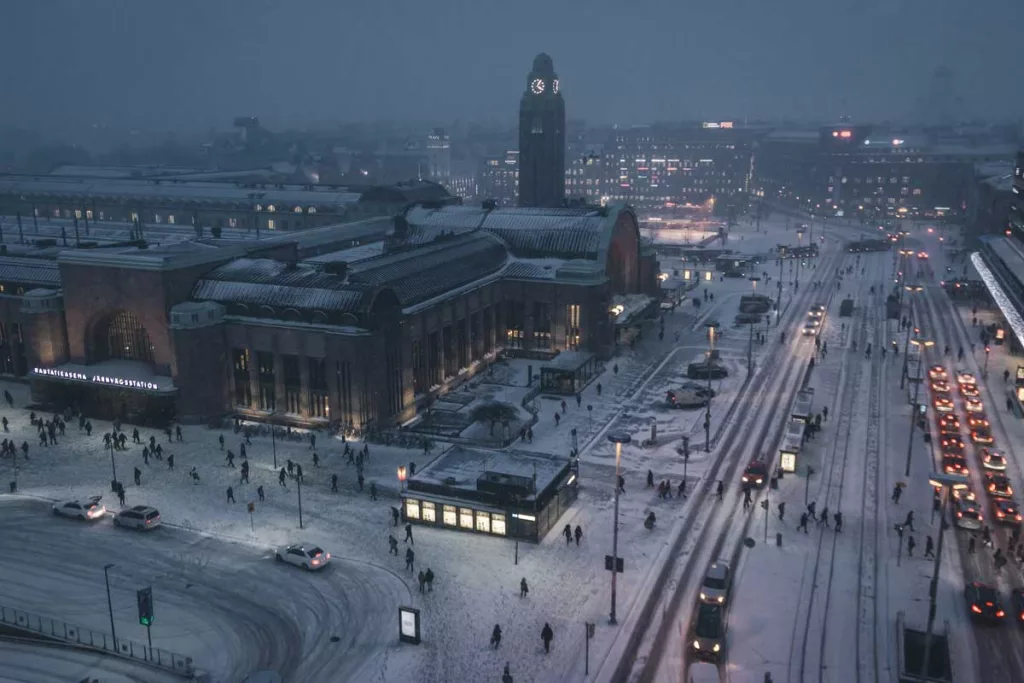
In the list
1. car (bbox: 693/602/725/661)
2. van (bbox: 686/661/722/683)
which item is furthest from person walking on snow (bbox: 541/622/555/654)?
car (bbox: 693/602/725/661)

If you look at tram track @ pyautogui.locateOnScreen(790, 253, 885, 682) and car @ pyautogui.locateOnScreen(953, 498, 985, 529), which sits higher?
car @ pyautogui.locateOnScreen(953, 498, 985, 529)

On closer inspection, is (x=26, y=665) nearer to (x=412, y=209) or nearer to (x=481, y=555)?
(x=481, y=555)

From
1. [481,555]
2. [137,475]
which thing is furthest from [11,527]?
[481,555]

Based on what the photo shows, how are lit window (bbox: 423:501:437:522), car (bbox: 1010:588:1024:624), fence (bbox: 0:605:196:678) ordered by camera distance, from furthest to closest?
1. lit window (bbox: 423:501:437:522)
2. car (bbox: 1010:588:1024:624)
3. fence (bbox: 0:605:196:678)

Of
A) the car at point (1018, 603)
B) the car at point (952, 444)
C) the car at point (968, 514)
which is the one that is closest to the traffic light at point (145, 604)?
the car at point (1018, 603)

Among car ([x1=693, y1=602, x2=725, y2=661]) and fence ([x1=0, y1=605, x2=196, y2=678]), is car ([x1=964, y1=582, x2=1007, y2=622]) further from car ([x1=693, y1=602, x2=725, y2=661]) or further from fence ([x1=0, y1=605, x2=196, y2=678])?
fence ([x1=0, y1=605, x2=196, y2=678])

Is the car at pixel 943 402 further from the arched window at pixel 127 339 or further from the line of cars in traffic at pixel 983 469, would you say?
the arched window at pixel 127 339

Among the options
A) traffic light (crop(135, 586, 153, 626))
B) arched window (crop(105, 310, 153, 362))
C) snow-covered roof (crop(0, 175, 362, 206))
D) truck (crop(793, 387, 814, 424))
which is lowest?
truck (crop(793, 387, 814, 424))
